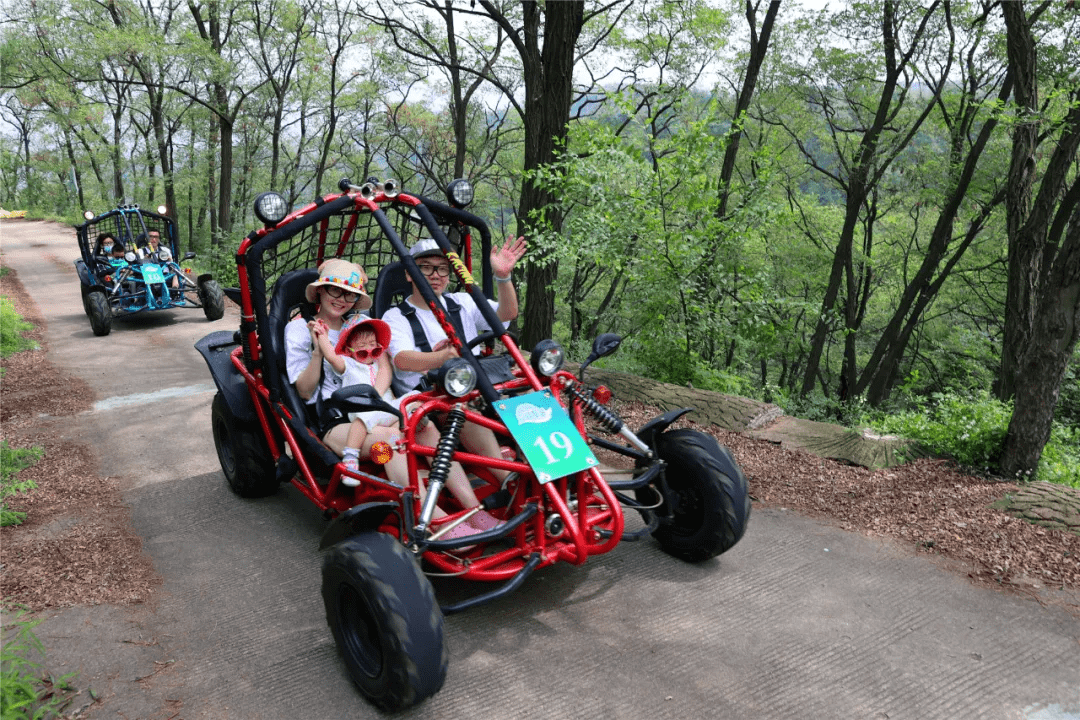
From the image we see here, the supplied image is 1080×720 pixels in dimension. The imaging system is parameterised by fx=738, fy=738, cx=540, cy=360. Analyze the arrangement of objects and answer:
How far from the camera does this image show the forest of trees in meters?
7.48

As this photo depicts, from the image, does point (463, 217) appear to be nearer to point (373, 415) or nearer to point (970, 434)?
point (373, 415)

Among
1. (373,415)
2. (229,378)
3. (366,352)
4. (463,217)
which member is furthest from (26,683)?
(463,217)

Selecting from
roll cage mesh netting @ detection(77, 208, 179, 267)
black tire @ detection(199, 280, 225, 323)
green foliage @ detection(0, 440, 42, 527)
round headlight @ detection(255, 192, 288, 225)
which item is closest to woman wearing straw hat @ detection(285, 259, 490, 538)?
round headlight @ detection(255, 192, 288, 225)

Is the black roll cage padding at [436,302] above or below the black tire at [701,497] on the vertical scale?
above

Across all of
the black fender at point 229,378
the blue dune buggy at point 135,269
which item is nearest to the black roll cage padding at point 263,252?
the black fender at point 229,378

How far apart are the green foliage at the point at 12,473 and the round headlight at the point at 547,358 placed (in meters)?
3.34

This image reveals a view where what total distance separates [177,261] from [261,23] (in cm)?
1333

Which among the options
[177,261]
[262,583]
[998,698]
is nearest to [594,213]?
[262,583]

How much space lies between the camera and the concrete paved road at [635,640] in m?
2.80

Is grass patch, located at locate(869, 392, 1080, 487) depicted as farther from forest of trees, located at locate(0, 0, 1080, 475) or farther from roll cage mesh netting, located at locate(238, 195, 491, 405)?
roll cage mesh netting, located at locate(238, 195, 491, 405)

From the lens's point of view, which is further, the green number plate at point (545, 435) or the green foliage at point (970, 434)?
the green foliage at point (970, 434)

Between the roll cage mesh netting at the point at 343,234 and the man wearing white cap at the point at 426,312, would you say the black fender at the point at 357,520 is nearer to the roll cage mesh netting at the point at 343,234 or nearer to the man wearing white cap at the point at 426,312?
the man wearing white cap at the point at 426,312

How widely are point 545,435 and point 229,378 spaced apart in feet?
8.15

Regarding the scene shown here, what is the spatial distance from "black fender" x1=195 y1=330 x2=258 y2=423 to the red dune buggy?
0.01 m
